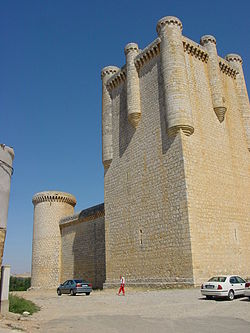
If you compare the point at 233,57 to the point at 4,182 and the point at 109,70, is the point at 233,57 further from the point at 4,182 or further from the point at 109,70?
the point at 4,182

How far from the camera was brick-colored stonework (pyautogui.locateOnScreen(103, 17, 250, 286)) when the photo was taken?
14.7 meters

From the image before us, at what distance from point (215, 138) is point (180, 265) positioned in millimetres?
7143

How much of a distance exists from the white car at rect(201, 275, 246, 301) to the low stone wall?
1210 cm

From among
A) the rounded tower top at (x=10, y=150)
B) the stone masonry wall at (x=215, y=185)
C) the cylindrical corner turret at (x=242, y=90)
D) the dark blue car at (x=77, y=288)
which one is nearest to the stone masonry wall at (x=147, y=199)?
the stone masonry wall at (x=215, y=185)

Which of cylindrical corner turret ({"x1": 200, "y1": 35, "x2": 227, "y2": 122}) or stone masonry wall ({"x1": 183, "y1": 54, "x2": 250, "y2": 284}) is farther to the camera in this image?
cylindrical corner turret ({"x1": 200, "y1": 35, "x2": 227, "y2": 122})

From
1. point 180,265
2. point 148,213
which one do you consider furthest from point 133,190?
point 180,265

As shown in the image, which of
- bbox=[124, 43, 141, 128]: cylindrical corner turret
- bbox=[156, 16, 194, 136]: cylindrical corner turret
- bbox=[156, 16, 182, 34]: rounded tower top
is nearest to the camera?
bbox=[156, 16, 194, 136]: cylindrical corner turret

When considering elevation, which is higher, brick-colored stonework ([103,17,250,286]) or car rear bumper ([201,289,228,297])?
brick-colored stonework ([103,17,250,286])

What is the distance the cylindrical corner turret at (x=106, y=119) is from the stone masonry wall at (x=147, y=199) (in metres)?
0.40

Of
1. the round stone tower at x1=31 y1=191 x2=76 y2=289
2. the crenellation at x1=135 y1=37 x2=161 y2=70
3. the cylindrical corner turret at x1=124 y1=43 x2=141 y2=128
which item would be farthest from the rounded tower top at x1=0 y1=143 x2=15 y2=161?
the round stone tower at x1=31 y1=191 x2=76 y2=289

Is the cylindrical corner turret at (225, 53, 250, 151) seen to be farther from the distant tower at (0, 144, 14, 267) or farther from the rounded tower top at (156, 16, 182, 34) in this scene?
the distant tower at (0, 144, 14, 267)

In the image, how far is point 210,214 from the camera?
15.2 m

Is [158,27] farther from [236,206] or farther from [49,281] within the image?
[49,281]

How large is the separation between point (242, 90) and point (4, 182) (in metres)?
18.0
